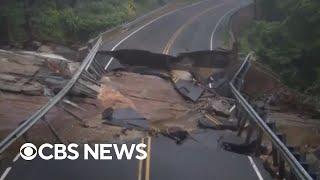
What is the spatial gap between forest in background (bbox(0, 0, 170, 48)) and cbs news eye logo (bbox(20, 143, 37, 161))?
17.7m

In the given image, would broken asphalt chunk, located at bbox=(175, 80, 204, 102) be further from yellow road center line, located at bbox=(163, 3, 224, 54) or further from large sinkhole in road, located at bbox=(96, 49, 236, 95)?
yellow road center line, located at bbox=(163, 3, 224, 54)

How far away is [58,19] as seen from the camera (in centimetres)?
4284

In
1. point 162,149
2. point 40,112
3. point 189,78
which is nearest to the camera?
point 40,112

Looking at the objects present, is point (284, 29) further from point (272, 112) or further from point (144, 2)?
point (144, 2)

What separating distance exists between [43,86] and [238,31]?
39.0 metres

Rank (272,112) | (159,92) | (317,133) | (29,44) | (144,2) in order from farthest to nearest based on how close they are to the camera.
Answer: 1. (144,2)
2. (29,44)
3. (159,92)
4. (272,112)
5. (317,133)

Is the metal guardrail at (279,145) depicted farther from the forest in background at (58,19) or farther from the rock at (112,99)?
the forest in background at (58,19)

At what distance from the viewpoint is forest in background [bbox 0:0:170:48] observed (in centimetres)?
3572

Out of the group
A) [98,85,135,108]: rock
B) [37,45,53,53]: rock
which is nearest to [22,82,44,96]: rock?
[98,85,135,108]: rock

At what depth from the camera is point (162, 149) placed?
16000 mm

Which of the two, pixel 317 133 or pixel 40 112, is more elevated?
pixel 40 112

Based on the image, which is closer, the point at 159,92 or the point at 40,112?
the point at 40,112

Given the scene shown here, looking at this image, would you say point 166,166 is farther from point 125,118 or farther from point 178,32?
point 178,32

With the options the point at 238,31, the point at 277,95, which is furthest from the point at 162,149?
the point at 238,31
